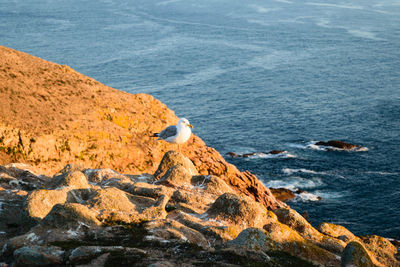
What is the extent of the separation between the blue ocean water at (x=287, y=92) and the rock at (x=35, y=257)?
2107 inches

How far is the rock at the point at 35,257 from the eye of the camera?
491 inches

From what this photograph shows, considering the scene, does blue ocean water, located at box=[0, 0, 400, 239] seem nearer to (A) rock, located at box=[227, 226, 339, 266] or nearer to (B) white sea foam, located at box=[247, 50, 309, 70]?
(B) white sea foam, located at box=[247, 50, 309, 70]

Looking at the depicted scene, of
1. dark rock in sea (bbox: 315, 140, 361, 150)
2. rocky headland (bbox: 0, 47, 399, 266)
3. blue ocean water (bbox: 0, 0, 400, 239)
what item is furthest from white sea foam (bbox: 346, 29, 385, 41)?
rocky headland (bbox: 0, 47, 399, 266)

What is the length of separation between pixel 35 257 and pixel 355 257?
13.2 m

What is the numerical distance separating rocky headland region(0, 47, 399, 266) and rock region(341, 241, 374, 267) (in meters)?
0.05

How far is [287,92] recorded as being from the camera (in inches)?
4788

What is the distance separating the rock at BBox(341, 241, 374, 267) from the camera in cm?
1661

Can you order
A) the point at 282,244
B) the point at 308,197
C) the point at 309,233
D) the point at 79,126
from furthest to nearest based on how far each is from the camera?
1. the point at 308,197
2. the point at 79,126
3. the point at 309,233
4. the point at 282,244

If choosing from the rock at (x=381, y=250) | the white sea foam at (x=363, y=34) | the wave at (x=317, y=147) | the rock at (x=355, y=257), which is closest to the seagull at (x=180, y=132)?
the rock at (x=381, y=250)

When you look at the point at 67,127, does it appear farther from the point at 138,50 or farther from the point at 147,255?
the point at 138,50

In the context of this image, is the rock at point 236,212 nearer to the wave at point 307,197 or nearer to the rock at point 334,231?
the rock at point 334,231

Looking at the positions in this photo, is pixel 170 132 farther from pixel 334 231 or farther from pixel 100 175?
pixel 334 231

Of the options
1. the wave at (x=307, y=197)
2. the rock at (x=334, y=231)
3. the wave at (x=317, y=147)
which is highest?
the rock at (x=334, y=231)

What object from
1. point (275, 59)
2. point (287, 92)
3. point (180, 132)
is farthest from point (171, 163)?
point (275, 59)
